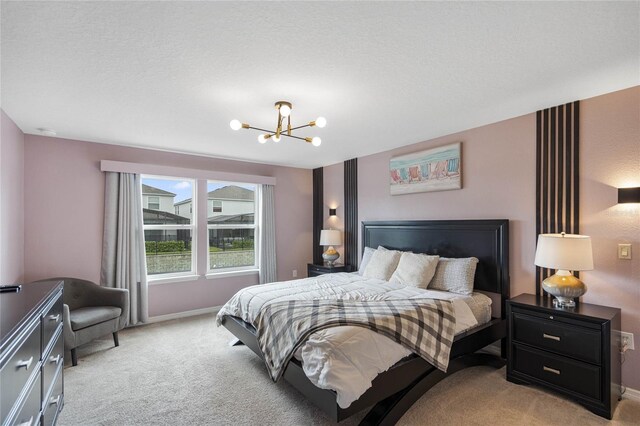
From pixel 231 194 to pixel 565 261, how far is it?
4464 millimetres

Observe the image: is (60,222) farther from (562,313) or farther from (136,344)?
(562,313)

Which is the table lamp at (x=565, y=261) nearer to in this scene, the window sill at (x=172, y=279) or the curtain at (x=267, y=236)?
the curtain at (x=267, y=236)

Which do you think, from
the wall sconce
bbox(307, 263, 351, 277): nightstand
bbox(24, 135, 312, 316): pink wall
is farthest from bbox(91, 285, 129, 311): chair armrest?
the wall sconce

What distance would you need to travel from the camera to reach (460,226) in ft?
11.7

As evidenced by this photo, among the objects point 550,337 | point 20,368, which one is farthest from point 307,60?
point 550,337

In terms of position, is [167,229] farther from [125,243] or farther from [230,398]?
[230,398]

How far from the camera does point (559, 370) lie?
2418 mm

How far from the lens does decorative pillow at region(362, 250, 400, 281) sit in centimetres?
385

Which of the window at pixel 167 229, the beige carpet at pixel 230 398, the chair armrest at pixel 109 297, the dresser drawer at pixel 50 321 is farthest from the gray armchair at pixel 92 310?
the dresser drawer at pixel 50 321

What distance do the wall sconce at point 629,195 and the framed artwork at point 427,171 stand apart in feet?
4.61

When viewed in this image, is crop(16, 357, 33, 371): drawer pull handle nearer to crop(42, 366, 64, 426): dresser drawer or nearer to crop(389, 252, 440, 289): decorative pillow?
crop(42, 366, 64, 426): dresser drawer

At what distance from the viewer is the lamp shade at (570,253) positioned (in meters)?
2.37

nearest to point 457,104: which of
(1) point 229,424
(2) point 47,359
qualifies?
(1) point 229,424

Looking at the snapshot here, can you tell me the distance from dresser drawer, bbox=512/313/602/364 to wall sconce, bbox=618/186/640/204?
1.05 meters
